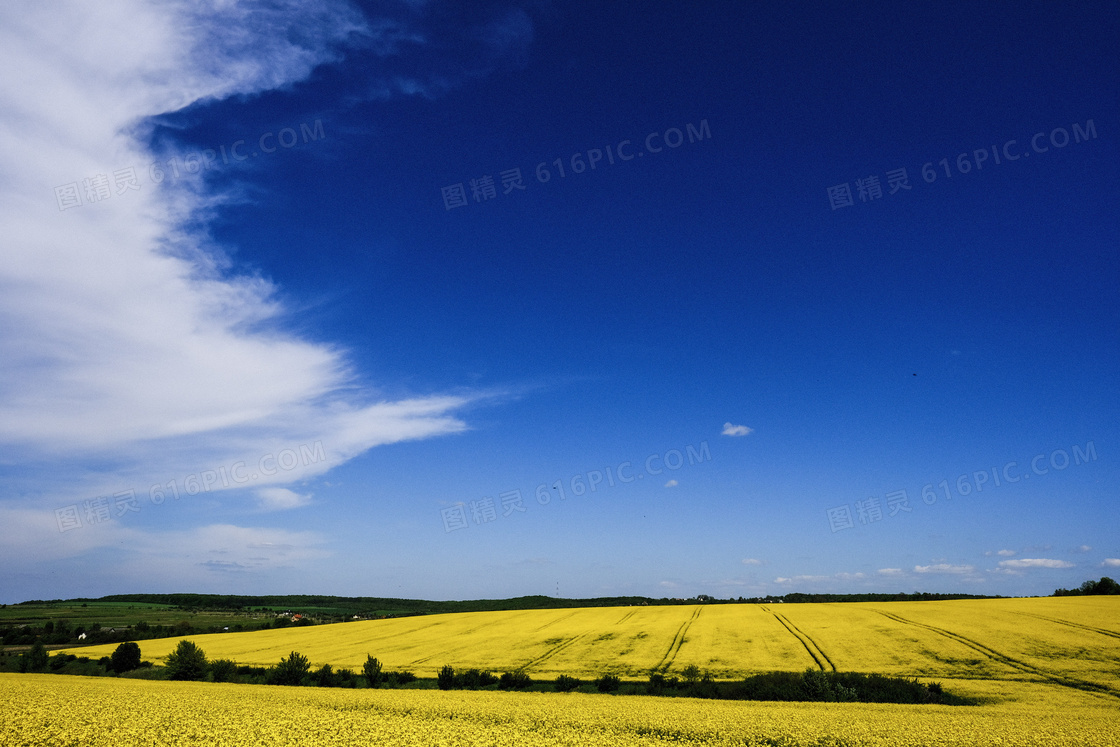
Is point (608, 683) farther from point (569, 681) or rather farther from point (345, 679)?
point (345, 679)

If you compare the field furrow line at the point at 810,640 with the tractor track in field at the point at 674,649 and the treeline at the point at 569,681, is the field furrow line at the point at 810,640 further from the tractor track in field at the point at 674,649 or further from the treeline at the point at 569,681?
the tractor track in field at the point at 674,649

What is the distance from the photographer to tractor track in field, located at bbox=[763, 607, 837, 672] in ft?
121

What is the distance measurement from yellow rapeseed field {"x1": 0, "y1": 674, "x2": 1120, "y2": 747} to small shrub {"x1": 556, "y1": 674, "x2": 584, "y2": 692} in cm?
745

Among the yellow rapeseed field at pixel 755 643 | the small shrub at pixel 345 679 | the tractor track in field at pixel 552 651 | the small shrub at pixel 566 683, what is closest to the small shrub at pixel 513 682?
the small shrub at pixel 566 683

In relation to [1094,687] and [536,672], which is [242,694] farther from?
[1094,687]

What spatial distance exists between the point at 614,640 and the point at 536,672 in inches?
483

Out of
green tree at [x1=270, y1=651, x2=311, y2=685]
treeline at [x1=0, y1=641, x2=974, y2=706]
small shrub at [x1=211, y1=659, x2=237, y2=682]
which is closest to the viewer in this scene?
treeline at [x1=0, y1=641, x2=974, y2=706]

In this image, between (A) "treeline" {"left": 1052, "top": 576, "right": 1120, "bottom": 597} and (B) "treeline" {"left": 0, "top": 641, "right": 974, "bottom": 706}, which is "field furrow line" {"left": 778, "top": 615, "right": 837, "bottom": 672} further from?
(A) "treeline" {"left": 1052, "top": 576, "right": 1120, "bottom": 597}

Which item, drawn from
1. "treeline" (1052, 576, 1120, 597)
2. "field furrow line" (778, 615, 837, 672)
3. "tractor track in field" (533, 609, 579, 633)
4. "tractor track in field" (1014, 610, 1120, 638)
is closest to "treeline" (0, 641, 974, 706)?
"field furrow line" (778, 615, 837, 672)

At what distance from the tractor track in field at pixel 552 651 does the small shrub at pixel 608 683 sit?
7.42m

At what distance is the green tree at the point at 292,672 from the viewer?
39.9m

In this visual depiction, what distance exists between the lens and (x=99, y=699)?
22.8m

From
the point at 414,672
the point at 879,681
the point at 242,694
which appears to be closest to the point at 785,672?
the point at 879,681

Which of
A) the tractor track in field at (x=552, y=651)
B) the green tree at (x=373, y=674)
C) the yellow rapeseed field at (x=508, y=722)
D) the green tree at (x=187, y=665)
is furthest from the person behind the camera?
the green tree at (x=187, y=665)
